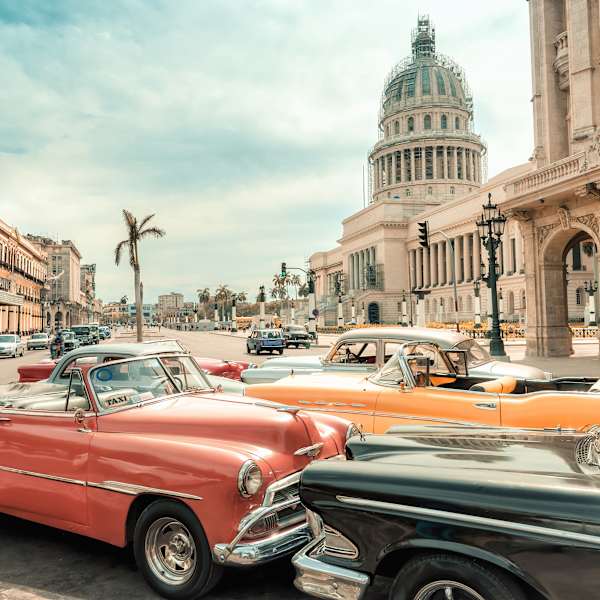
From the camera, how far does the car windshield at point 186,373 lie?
5.61 meters

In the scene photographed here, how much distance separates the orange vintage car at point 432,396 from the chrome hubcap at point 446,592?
10.2 ft

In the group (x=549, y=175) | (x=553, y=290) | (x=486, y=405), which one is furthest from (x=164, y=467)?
(x=553, y=290)

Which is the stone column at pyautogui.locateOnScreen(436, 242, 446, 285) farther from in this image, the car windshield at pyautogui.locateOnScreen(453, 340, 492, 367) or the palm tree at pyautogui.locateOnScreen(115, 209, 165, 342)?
the car windshield at pyautogui.locateOnScreen(453, 340, 492, 367)

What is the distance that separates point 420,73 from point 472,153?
18.6 m

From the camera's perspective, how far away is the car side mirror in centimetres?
779

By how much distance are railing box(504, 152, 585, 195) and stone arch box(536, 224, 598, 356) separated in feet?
6.04

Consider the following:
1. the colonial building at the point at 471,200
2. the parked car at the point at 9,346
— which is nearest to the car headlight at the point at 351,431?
the colonial building at the point at 471,200

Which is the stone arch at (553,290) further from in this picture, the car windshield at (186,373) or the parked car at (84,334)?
the parked car at (84,334)

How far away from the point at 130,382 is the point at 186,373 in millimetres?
678

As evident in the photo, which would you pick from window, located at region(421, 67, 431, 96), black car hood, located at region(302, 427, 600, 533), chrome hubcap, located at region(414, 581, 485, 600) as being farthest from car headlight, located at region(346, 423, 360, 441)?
window, located at region(421, 67, 431, 96)

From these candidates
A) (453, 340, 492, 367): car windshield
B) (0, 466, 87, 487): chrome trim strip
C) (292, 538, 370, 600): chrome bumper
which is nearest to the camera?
(292, 538, 370, 600): chrome bumper

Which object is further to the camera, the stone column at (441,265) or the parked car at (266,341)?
the stone column at (441,265)

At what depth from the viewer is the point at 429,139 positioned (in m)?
113

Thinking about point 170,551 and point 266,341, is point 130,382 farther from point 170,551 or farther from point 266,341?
point 266,341
